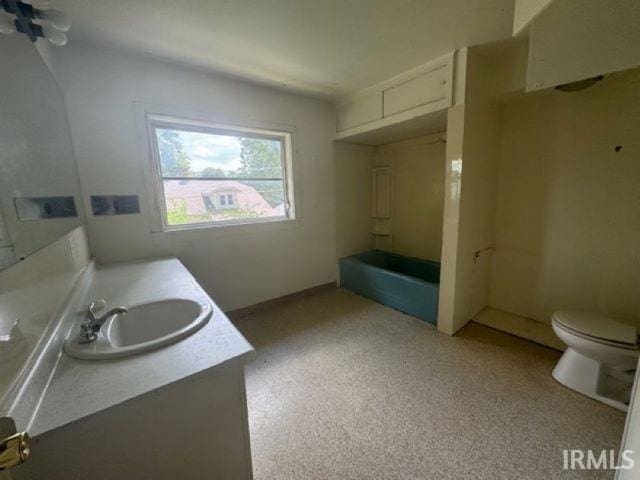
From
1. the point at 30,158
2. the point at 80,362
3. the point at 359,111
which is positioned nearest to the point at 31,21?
Result: the point at 30,158

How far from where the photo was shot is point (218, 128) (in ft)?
7.54

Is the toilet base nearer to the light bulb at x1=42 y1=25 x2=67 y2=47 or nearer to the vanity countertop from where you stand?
the vanity countertop

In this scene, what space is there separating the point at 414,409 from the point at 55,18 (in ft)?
8.98

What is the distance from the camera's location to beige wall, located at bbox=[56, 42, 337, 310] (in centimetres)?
173

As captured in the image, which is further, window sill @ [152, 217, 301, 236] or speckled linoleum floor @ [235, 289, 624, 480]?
window sill @ [152, 217, 301, 236]

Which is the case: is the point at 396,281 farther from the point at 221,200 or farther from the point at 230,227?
the point at 221,200

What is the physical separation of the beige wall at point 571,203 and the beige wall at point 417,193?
619 mm

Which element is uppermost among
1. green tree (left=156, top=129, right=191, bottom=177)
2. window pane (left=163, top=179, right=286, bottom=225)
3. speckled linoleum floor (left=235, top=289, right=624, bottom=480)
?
green tree (left=156, top=129, right=191, bottom=177)

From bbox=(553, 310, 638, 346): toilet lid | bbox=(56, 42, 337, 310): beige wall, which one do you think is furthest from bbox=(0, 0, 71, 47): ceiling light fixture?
bbox=(553, 310, 638, 346): toilet lid

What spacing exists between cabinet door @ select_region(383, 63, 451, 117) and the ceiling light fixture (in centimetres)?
221

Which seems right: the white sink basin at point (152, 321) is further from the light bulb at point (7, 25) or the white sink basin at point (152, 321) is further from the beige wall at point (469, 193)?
the beige wall at point (469, 193)

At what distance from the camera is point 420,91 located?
2.09 metres

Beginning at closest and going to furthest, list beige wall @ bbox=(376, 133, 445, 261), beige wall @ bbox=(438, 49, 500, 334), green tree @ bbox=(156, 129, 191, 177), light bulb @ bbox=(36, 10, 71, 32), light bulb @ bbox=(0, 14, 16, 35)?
light bulb @ bbox=(0, 14, 16, 35) < light bulb @ bbox=(36, 10, 71, 32) < beige wall @ bbox=(438, 49, 500, 334) < green tree @ bbox=(156, 129, 191, 177) < beige wall @ bbox=(376, 133, 445, 261)

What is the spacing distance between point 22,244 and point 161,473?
2.74ft
